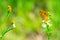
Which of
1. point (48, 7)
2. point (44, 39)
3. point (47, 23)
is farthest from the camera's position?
point (48, 7)

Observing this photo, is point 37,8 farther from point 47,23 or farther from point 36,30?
point 47,23

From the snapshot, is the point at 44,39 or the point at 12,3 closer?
the point at 44,39

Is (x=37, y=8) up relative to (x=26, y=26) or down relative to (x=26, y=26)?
up

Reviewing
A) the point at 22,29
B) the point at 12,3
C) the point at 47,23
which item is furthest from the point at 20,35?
the point at 47,23

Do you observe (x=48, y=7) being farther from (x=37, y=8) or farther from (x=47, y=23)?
(x=47, y=23)

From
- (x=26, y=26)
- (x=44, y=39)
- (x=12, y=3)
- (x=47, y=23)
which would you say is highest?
(x=12, y=3)

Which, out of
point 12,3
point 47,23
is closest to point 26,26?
point 12,3

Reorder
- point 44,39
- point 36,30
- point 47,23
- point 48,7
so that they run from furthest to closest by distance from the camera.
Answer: point 48,7 < point 36,30 < point 44,39 < point 47,23
